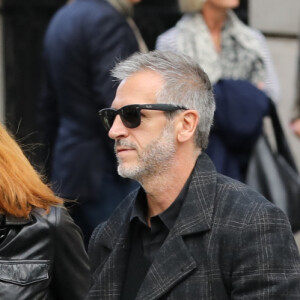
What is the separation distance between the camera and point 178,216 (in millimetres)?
3127

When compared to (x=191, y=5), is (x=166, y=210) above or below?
above

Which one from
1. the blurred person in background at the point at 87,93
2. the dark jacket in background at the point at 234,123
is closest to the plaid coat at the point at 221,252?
the dark jacket in background at the point at 234,123

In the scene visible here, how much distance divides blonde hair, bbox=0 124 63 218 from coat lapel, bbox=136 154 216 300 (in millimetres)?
623

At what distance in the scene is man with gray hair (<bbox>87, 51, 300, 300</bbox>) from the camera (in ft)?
9.64

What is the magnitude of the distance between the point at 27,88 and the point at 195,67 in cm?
493

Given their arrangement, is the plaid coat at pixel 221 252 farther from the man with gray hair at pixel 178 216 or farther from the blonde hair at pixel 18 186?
the blonde hair at pixel 18 186

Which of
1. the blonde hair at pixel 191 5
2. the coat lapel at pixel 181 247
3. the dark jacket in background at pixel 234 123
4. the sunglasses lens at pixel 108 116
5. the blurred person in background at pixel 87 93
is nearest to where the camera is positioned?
the coat lapel at pixel 181 247

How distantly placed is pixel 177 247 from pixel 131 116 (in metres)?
0.45

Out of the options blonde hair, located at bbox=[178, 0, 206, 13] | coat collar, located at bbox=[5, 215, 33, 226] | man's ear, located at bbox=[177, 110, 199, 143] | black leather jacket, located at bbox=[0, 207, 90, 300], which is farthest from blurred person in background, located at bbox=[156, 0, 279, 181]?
man's ear, located at bbox=[177, 110, 199, 143]

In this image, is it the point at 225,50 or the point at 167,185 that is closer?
the point at 167,185

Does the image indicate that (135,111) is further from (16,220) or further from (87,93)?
(87,93)

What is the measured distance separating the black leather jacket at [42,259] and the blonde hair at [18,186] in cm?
3

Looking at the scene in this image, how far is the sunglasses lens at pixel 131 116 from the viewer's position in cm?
319

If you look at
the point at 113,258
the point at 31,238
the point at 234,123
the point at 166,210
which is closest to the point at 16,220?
the point at 31,238
